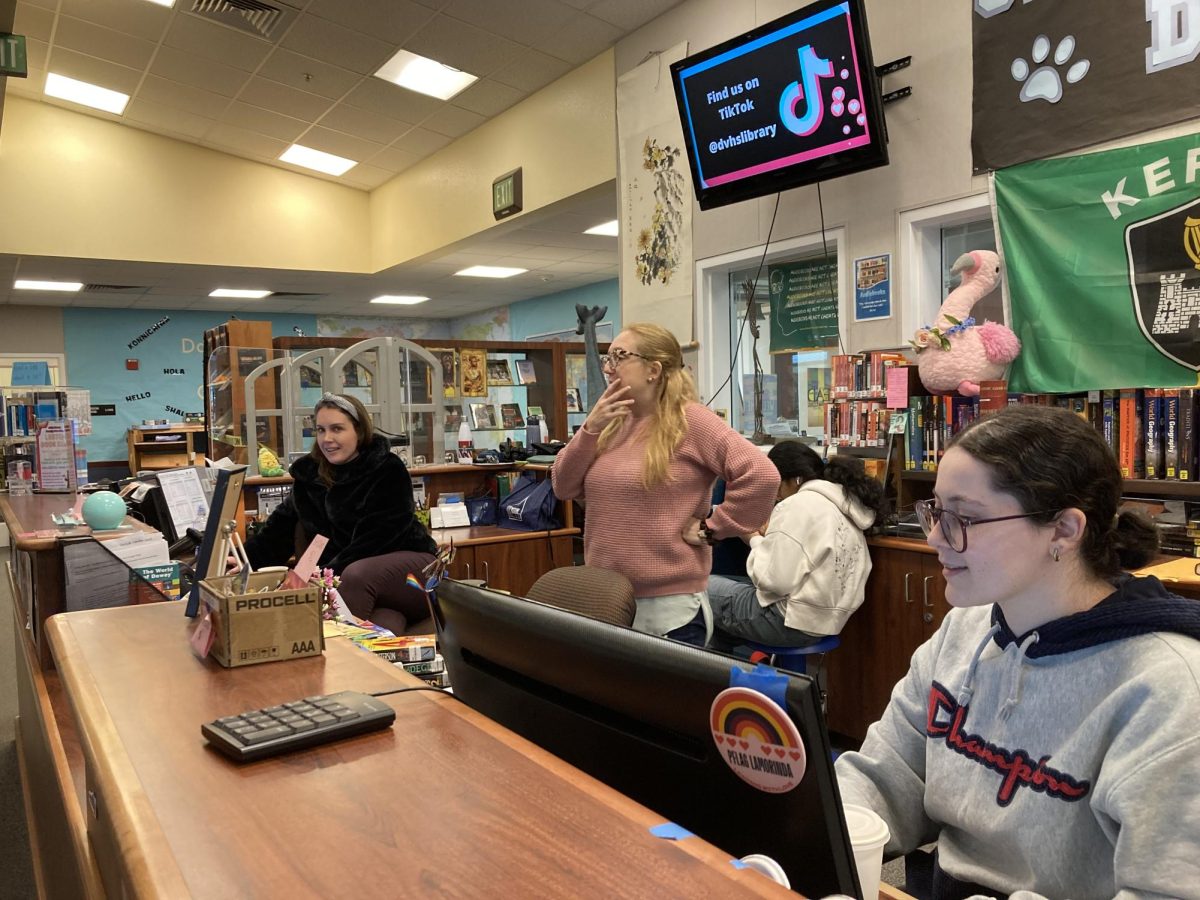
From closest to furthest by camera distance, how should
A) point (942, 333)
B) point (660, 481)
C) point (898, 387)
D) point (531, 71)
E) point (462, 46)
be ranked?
1. point (660, 481)
2. point (942, 333)
3. point (898, 387)
4. point (462, 46)
5. point (531, 71)

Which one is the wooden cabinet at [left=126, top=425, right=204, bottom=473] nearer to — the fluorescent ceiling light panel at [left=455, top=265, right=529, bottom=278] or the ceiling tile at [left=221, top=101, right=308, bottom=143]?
the fluorescent ceiling light panel at [left=455, top=265, right=529, bottom=278]

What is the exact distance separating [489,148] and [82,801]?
21.7 ft

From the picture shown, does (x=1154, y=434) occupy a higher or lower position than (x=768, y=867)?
higher

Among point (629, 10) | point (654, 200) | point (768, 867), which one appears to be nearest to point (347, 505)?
point (768, 867)

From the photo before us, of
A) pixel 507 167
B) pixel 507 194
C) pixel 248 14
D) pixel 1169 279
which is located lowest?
pixel 1169 279

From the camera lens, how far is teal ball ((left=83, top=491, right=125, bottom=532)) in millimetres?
2865

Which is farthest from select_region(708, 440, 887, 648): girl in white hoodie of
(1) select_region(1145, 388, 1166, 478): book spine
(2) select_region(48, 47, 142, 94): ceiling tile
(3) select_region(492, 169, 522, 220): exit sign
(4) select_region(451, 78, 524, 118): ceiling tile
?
(2) select_region(48, 47, 142, 94): ceiling tile

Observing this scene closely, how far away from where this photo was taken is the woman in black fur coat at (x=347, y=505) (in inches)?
121

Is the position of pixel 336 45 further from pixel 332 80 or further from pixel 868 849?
pixel 868 849

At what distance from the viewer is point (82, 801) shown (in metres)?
1.57

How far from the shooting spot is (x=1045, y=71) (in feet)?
11.0

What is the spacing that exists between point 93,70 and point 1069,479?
8399 mm

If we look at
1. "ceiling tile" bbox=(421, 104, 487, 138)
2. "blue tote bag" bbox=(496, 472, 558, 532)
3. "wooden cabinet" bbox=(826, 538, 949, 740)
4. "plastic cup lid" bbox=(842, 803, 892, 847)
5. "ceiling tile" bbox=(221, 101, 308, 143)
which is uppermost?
"ceiling tile" bbox=(221, 101, 308, 143)

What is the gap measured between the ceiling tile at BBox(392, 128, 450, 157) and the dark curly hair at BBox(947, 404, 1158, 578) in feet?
24.3
